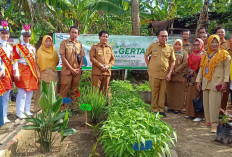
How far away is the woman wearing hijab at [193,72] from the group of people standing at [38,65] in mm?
1580

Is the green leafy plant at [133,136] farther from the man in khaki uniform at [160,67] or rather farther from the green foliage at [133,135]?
the man in khaki uniform at [160,67]

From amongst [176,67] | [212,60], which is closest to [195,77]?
[176,67]

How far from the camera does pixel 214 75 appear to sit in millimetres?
3865

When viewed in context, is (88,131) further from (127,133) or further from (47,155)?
(127,133)

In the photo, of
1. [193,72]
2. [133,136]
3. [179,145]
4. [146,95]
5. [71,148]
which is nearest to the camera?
[133,136]

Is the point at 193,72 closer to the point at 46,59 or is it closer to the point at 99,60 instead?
the point at 99,60

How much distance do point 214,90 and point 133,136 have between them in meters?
2.20

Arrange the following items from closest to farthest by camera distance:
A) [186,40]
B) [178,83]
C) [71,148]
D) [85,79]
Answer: [71,148]
[178,83]
[186,40]
[85,79]

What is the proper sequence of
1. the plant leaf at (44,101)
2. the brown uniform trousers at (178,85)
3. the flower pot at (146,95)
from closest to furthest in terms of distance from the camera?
the plant leaf at (44,101), the brown uniform trousers at (178,85), the flower pot at (146,95)

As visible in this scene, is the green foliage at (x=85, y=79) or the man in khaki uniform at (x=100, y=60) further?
the green foliage at (x=85, y=79)

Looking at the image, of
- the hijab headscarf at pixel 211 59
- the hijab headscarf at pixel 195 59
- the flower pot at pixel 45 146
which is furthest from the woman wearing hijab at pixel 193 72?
the flower pot at pixel 45 146

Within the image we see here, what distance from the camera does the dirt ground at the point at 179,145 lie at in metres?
2.82

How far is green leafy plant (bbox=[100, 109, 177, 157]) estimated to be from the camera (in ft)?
7.11

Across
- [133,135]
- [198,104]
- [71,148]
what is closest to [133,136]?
[133,135]
